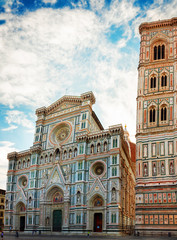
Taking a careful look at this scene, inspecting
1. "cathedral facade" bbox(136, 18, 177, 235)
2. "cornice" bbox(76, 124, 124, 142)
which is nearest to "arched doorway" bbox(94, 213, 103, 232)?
"cathedral facade" bbox(136, 18, 177, 235)

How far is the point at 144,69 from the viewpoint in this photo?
4856cm

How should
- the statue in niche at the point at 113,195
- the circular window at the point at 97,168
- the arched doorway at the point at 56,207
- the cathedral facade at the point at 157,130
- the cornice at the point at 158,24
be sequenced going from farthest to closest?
the cornice at the point at 158,24, the arched doorway at the point at 56,207, the circular window at the point at 97,168, the statue in niche at the point at 113,195, the cathedral facade at the point at 157,130

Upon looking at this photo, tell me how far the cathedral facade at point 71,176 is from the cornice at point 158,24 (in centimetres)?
1518

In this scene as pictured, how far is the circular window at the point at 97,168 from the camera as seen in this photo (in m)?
44.5

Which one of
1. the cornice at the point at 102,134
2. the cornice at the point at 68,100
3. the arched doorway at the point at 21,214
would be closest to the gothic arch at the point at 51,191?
the arched doorway at the point at 21,214

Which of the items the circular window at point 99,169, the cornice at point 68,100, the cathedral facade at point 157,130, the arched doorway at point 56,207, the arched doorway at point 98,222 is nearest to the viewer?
the cathedral facade at point 157,130

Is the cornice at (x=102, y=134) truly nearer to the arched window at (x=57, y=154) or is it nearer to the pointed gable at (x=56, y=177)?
the arched window at (x=57, y=154)

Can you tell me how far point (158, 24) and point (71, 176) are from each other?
29.4 metres

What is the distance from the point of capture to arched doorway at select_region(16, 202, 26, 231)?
2047 inches

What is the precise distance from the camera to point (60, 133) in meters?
52.8

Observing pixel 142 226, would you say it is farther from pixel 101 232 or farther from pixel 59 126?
pixel 59 126

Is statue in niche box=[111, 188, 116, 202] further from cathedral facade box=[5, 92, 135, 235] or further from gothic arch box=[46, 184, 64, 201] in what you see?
gothic arch box=[46, 184, 64, 201]

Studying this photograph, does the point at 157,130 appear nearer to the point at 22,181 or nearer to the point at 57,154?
the point at 57,154

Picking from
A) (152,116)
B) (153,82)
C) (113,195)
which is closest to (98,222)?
(113,195)
